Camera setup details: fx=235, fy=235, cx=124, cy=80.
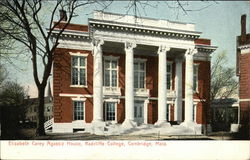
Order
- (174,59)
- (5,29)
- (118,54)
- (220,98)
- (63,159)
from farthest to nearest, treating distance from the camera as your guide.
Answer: (174,59), (118,54), (220,98), (5,29), (63,159)

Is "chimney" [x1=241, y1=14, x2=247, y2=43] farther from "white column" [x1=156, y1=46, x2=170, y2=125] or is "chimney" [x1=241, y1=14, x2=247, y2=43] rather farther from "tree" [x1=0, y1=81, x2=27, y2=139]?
"tree" [x1=0, y1=81, x2=27, y2=139]

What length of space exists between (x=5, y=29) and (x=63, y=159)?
3.54 metres

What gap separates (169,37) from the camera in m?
11.5

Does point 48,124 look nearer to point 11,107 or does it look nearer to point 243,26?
point 11,107

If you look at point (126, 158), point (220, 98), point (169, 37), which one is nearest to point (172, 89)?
point (169, 37)

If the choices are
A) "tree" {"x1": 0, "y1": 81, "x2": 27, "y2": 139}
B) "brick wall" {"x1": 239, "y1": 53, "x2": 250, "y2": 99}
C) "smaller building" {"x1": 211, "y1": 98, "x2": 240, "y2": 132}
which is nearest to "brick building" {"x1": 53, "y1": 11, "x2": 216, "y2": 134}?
"smaller building" {"x1": 211, "y1": 98, "x2": 240, "y2": 132}

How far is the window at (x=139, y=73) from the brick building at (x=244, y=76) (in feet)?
19.6

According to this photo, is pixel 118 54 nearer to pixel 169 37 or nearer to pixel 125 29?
pixel 125 29

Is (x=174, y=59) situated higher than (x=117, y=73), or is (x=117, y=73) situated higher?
(x=174, y=59)

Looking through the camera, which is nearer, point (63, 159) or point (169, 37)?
point (63, 159)

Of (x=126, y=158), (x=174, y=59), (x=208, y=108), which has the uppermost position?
(x=174, y=59)

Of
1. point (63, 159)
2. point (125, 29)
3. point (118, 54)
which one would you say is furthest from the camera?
point (118, 54)

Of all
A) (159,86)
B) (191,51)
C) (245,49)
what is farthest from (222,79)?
(159,86)

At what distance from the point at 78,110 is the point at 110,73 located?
94.6 inches
